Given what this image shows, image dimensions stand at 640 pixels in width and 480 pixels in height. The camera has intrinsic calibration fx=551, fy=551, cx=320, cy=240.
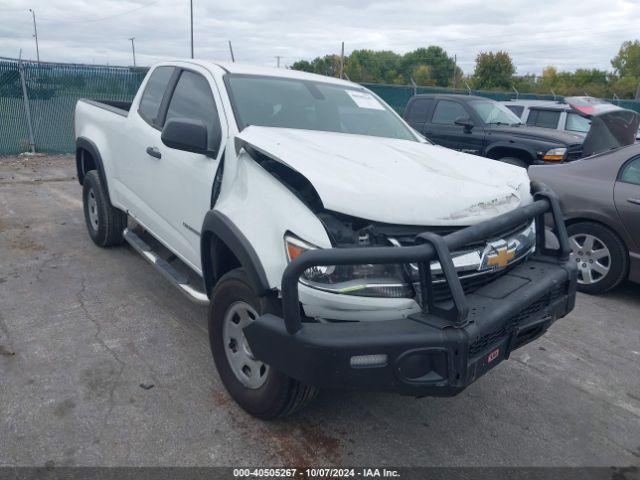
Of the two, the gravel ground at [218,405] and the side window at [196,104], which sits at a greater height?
the side window at [196,104]

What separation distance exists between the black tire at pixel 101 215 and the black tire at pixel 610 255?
4396 millimetres

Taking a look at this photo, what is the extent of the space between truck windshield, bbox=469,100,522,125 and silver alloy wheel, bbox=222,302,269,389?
8152 mm

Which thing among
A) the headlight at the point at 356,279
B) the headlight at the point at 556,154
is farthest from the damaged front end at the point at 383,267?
the headlight at the point at 556,154

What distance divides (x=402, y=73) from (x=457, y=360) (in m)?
86.4

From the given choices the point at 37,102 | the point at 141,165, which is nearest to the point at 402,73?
the point at 37,102

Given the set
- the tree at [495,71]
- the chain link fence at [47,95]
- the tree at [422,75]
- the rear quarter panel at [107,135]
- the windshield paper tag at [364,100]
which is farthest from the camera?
the tree at [422,75]

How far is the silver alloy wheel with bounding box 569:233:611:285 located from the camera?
5.21 metres

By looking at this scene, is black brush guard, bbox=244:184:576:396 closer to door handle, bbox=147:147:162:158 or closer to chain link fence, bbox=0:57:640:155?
door handle, bbox=147:147:162:158

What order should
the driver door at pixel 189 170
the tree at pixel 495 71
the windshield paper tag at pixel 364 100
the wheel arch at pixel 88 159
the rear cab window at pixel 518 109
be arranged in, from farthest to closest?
the tree at pixel 495 71
the rear cab window at pixel 518 109
the wheel arch at pixel 88 159
the windshield paper tag at pixel 364 100
the driver door at pixel 189 170

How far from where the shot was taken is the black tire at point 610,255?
5086 millimetres

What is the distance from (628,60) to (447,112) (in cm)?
7097

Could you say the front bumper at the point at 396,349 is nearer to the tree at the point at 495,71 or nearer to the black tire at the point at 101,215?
the black tire at the point at 101,215

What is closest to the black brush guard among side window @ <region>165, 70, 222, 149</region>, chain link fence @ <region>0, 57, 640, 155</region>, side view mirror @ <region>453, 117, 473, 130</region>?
side window @ <region>165, 70, 222, 149</region>

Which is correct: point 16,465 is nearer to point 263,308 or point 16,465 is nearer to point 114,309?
point 263,308
